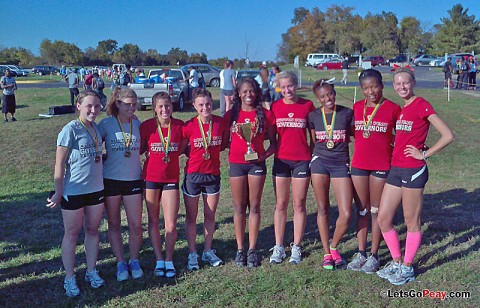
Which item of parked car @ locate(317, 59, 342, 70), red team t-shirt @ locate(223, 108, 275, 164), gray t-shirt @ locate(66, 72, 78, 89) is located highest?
parked car @ locate(317, 59, 342, 70)

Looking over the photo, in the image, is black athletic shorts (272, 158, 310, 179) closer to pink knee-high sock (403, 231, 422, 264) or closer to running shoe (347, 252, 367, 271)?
running shoe (347, 252, 367, 271)

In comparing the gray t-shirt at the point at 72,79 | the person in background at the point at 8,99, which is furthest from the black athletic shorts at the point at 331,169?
the gray t-shirt at the point at 72,79

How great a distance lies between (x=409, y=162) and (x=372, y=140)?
39 centimetres

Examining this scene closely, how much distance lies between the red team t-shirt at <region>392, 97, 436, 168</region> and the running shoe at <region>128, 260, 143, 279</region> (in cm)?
259

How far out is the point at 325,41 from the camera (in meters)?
74.6

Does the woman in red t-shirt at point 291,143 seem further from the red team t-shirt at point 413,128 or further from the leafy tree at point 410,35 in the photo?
the leafy tree at point 410,35

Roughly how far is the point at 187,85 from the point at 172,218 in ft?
50.9

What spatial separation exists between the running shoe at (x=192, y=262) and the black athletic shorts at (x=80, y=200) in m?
1.11

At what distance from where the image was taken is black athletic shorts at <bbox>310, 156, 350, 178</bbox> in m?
4.25

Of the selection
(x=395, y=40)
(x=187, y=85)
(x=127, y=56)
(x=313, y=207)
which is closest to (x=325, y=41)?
(x=395, y=40)

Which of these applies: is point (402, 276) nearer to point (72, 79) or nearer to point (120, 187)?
point (120, 187)

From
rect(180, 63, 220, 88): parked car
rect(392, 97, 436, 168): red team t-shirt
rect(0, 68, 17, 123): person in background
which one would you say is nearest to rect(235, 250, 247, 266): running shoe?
rect(392, 97, 436, 168): red team t-shirt

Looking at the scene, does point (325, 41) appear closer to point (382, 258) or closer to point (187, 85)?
point (187, 85)

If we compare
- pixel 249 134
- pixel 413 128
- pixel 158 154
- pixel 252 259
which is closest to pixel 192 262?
pixel 252 259
